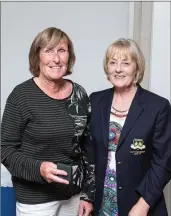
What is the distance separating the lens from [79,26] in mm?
2229

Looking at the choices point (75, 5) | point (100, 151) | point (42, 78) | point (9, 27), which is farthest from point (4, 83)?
point (100, 151)

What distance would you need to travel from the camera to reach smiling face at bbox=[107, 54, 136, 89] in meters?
1.32

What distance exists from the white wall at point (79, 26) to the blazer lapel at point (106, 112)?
0.80 metres

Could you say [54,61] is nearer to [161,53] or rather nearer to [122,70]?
[122,70]

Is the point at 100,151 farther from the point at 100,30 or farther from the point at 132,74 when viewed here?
the point at 100,30

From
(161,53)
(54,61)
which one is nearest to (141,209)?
(54,61)

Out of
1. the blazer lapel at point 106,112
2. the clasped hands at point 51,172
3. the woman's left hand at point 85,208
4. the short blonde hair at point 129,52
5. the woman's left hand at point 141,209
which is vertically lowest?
the woman's left hand at point 85,208

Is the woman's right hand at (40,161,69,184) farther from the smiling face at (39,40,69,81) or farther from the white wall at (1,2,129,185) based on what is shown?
the white wall at (1,2,129,185)

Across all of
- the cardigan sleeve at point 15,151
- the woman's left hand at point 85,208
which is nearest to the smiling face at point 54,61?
the cardigan sleeve at point 15,151

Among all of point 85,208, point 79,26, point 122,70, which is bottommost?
point 85,208

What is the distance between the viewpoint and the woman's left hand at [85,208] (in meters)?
1.44

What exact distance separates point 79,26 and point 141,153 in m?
1.20

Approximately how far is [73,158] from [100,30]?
43.5 inches

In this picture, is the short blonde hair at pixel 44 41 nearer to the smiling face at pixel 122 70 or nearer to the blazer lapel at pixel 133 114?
the smiling face at pixel 122 70
